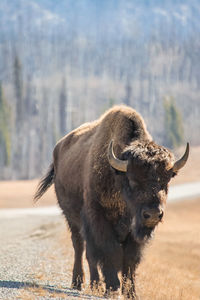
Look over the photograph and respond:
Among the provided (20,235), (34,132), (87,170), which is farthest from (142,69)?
(87,170)

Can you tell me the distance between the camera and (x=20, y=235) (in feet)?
51.5

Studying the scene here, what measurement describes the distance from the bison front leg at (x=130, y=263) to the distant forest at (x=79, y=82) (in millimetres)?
45423

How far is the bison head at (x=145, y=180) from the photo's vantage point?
19.8ft

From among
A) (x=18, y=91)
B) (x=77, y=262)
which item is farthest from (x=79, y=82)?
(x=77, y=262)

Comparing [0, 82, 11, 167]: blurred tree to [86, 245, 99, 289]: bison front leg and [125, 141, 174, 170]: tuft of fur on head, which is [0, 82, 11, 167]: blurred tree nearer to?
[86, 245, 99, 289]: bison front leg

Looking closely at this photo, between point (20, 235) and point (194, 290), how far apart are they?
6.59m

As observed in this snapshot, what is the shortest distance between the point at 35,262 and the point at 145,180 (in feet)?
15.9

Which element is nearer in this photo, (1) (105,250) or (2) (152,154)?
(2) (152,154)

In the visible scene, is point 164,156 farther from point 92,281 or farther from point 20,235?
point 20,235

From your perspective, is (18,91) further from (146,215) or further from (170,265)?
(146,215)

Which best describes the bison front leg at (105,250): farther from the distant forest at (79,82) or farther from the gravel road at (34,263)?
the distant forest at (79,82)

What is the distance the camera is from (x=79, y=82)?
84938 mm

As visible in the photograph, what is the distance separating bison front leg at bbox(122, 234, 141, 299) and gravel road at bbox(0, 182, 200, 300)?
53cm

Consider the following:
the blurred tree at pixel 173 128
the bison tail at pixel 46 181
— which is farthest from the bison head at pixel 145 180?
the blurred tree at pixel 173 128
